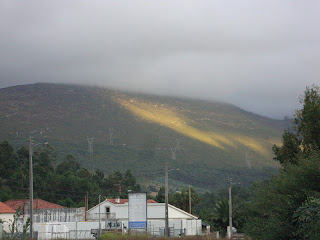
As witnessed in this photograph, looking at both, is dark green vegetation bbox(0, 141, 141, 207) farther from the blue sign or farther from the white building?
the blue sign

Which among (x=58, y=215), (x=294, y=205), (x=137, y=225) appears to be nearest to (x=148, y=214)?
(x=58, y=215)

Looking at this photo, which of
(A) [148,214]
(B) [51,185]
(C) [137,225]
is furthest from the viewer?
(B) [51,185]

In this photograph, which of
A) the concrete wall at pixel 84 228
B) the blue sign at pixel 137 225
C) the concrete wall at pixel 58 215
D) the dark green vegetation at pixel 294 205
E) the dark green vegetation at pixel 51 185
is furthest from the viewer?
the dark green vegetation at pixel 51 185

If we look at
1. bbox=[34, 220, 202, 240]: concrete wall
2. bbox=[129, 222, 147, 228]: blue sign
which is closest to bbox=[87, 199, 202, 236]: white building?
bbox=[34, 220, 202, 240]: concrete wall

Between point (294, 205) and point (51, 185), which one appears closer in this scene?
point (294, 205)

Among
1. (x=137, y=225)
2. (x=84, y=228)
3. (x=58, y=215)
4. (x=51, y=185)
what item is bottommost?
(x=84, y=228)

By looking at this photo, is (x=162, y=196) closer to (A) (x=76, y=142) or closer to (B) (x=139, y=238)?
(B) (x=139, y=238)

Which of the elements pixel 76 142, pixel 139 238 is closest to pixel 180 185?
pixel 76 142

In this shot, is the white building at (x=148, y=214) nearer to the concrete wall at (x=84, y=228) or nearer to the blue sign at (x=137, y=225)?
the concrete wall at (x=84, y=228)

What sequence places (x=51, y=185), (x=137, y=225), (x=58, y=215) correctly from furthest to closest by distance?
(x=51, y=185)
(x=58, y=215)
(x=137, y=225)

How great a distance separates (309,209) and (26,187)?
84.3 metres

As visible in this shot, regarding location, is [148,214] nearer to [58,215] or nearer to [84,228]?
[84,228]

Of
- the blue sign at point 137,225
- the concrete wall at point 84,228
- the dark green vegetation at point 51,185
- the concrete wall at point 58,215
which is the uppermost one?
the dark green vegetation at point 51,185

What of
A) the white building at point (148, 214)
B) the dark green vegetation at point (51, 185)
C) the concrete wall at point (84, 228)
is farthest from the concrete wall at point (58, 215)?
the dark green vegetation at point (51, 185)
